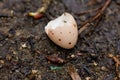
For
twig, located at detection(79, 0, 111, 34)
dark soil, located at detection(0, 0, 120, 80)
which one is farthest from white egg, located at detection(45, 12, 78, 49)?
twig, located at detection(79, 0, 111, 34)

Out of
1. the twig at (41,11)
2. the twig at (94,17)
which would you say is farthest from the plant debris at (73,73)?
the twig at (41,11)

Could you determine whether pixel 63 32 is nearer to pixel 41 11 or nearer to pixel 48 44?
pixel 48 44

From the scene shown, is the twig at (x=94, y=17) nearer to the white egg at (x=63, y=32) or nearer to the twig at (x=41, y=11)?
the white egg at (x=63, y=32)

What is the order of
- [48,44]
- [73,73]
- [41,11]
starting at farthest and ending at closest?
[41,11] → [48,44] → [73,73]

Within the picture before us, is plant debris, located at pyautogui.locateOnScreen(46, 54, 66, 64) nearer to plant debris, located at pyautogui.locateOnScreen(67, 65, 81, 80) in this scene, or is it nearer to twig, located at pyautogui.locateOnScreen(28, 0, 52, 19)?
plant debris, located at pyautogui.locateOnScreen(67, 65, 81, 80)

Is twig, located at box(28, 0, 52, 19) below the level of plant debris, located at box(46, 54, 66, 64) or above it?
above

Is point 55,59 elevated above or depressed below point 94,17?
below

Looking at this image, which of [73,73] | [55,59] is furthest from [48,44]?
[73,73]

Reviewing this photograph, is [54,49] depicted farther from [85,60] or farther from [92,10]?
[92,10]
